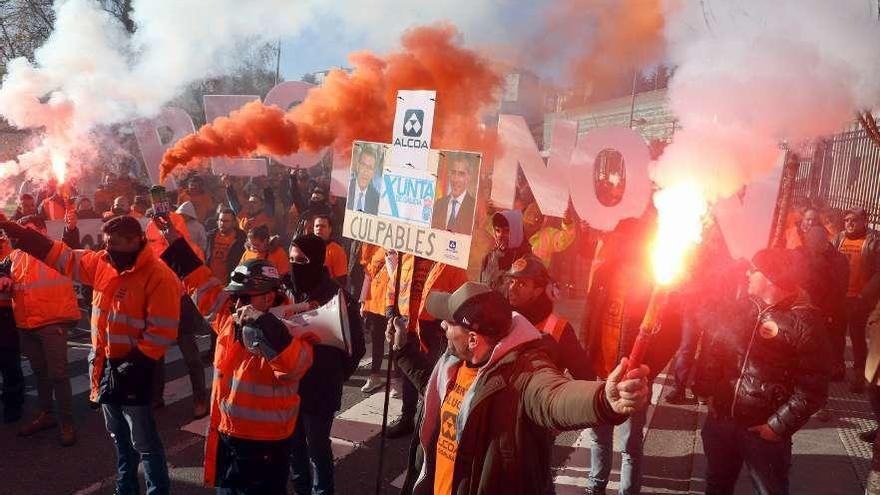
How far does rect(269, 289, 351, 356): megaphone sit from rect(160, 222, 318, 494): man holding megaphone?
0.17 feet

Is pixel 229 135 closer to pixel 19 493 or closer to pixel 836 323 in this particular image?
pixel 19 493

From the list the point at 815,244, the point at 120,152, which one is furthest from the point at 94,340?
the point at 120,152

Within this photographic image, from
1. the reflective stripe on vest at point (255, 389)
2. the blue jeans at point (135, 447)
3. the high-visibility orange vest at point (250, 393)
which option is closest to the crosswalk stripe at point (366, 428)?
the blue jeans at point (135, 447)

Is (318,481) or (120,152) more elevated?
(120,152)

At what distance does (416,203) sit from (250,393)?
6.80ft

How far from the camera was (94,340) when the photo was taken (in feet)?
13.8

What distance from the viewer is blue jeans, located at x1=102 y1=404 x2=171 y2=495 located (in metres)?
4.04

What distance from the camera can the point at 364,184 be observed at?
5.32m

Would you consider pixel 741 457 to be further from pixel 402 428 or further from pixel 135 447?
pixel 135 447

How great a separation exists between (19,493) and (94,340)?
142 centimetres

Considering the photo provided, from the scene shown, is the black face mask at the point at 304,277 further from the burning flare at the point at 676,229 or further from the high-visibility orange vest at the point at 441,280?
the burning flare at the point at 676,229

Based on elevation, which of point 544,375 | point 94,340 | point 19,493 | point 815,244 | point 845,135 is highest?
point 845,135

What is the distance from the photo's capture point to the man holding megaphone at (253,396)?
340 centimetres

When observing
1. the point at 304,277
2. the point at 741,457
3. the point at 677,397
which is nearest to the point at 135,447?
the point at 304,277
